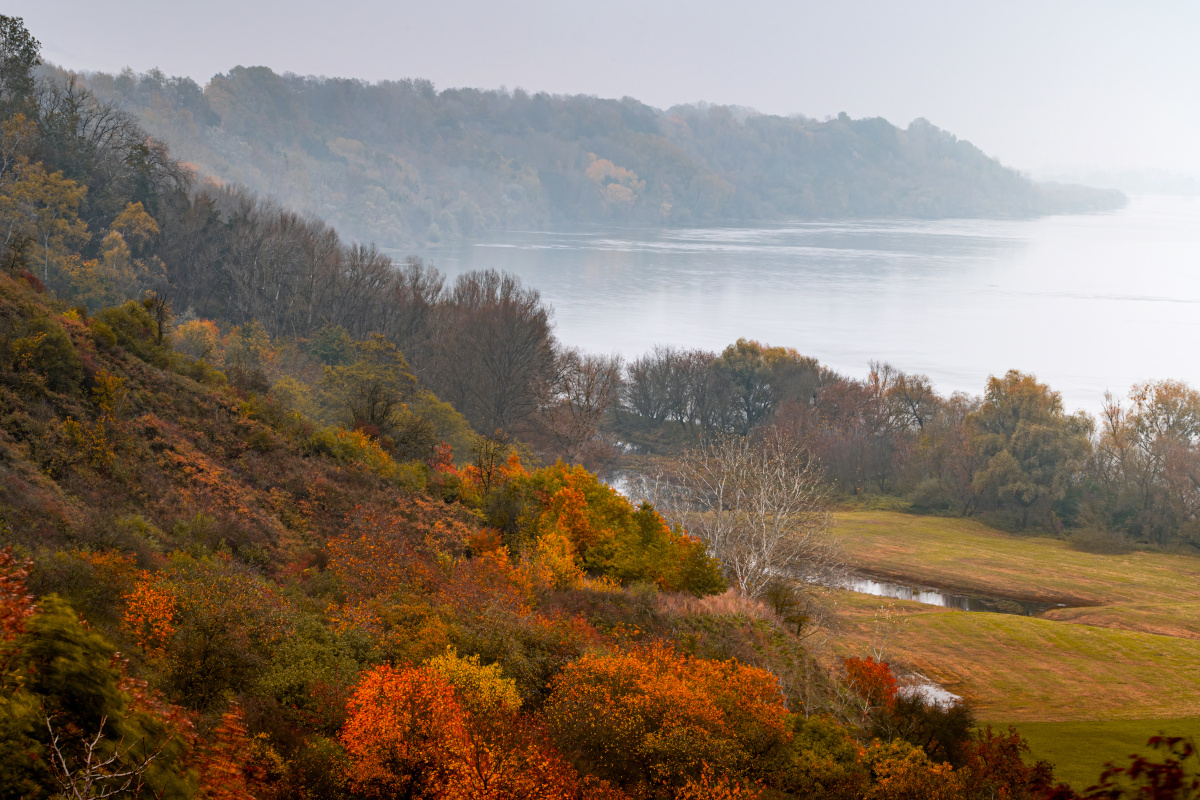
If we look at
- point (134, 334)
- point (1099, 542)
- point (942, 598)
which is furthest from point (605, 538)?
point (1099, 542)

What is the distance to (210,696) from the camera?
10.9 metres

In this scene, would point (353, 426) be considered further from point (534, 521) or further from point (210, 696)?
point (210, 696)

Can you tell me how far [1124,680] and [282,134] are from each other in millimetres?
201333

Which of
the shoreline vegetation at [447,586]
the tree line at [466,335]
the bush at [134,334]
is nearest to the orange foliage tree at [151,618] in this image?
the shoreline vegetation at [447,586]

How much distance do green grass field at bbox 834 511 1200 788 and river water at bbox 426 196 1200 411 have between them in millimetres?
37007

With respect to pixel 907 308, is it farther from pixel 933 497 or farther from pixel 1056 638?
pixel 1056 638

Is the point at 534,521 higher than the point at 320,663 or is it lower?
lower

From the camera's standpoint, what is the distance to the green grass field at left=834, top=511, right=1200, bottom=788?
80.4 ft

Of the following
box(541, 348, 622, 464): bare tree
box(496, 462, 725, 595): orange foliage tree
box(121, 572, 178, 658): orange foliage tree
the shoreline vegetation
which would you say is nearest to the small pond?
the shoreline vegetation

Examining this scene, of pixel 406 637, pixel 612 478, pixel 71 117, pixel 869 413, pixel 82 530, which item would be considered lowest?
pixel 612 478

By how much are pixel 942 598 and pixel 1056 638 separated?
1127 cm

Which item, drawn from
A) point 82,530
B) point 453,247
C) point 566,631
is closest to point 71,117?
point 82,530

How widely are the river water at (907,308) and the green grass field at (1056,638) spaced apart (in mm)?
37007

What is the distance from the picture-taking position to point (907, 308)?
5359 inches
